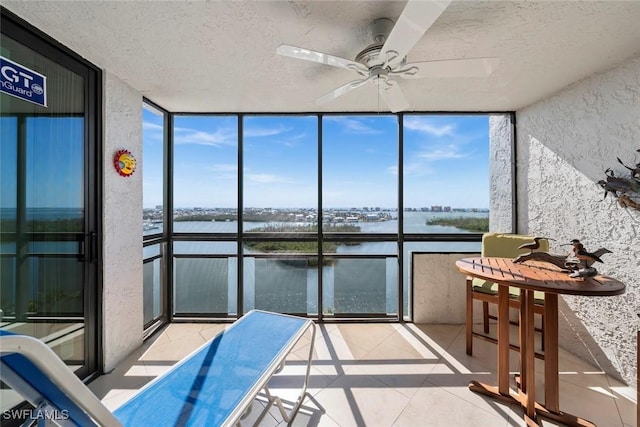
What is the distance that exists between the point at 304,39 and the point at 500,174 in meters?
2.82

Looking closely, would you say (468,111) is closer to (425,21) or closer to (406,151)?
(406,151)

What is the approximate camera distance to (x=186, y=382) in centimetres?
138

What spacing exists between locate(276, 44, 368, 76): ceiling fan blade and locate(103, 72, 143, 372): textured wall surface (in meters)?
1.78

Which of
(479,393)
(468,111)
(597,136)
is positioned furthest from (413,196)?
(479,393)

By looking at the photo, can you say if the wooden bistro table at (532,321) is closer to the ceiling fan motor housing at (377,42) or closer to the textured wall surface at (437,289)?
the textured wall surface at (437,289)

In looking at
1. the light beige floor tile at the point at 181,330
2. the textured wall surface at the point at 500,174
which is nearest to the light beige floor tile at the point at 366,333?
the light beige floor tile at the point at 181,330

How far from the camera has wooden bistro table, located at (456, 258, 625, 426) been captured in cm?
148

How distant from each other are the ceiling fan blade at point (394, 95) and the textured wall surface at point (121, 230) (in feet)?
7.52

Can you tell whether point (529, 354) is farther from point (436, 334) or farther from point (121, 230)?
point (121, 230)

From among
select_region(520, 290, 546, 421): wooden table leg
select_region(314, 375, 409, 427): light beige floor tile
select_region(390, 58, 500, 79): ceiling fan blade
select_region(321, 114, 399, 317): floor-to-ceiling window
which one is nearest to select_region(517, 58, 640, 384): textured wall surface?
select_region(520, 290, 546, 421): wooden table leg

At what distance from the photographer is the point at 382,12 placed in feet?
4.95

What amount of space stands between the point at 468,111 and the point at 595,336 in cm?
251

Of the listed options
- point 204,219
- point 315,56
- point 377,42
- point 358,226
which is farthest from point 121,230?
point 377,42

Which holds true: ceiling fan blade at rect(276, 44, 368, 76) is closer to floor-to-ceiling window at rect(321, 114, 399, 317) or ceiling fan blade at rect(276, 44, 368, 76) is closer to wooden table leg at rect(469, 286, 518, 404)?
floor-to-ceiling window at rect(321, 114, 399, 317)
